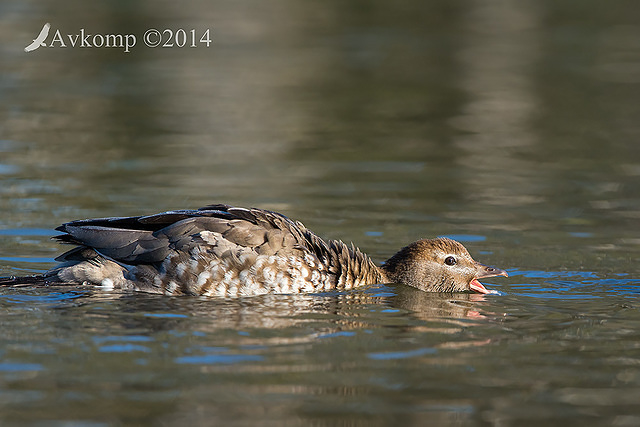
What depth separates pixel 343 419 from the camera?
275 inches

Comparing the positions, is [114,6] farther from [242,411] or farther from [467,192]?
[242,411]

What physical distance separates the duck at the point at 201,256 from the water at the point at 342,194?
9.4 inches

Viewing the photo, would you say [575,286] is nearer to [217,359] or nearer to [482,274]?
[482,274]

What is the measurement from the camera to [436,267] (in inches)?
431

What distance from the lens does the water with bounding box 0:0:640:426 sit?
7512 mm

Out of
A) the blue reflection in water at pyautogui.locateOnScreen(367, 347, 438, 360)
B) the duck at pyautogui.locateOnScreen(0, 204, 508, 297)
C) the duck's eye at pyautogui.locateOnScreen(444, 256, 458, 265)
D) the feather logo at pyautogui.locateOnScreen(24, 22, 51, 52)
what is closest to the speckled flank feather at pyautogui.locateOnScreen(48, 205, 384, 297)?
the duck at pyautogui.locateOnScreen(0, 204, 508, 297)

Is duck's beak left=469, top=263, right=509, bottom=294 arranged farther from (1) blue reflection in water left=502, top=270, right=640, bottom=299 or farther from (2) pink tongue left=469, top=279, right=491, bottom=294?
(1) blue reflection in water left=502, top=270, right=640, bottom=299

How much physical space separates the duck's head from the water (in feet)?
0.77

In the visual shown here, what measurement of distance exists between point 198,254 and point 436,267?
8.40 feet

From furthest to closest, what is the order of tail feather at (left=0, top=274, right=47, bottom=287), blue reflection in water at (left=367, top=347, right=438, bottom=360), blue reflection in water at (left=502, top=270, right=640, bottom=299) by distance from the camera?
1. blue reflection in water at (left=502, top=270, right=640, bottom=299)
2. tail feather at (left=0, top=274, right=47, bottom=287)
3. blue reflection in water at (left=367, top=347, right=438, bottom=360)

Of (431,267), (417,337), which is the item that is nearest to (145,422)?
(417,337)

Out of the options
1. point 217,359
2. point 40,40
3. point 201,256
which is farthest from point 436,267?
point 40,40

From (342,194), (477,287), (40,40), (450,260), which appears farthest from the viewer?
(40,40)

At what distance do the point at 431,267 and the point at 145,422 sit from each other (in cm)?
475
